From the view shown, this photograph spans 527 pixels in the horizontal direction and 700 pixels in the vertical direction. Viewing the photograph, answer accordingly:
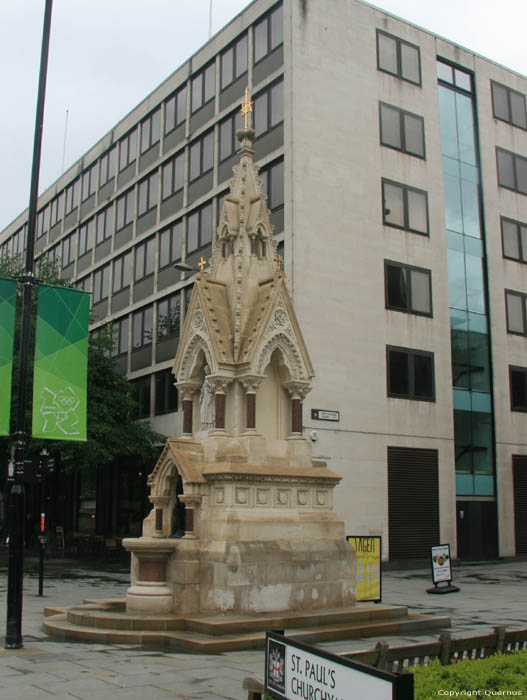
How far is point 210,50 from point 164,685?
35.1 metres

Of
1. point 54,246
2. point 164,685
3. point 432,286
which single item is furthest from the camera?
point 54,246

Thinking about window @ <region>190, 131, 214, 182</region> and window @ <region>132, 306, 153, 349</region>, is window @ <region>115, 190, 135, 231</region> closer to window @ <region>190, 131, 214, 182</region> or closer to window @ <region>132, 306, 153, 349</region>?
window @ <region>132, 306, 153, 349</region>

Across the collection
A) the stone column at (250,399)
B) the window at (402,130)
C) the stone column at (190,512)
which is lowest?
the stone column at (190,512)

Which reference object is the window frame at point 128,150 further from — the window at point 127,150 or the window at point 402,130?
the window at point 402,130

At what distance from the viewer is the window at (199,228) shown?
122ft

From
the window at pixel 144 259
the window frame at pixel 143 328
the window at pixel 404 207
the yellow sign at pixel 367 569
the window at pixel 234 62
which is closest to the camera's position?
the yellow sign at pixel 367 569

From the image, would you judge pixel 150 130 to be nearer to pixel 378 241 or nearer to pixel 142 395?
pixel 142 395

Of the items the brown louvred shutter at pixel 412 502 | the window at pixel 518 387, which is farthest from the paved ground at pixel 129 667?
the window at pixel 518 387

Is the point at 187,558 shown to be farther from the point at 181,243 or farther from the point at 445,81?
the point at 445,81

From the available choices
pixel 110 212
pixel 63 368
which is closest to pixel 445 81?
pixel 110 212

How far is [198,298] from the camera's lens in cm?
1529

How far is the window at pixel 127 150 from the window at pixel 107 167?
1.06 m

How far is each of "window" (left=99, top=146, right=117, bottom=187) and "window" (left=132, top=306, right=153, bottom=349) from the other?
10.7 meters

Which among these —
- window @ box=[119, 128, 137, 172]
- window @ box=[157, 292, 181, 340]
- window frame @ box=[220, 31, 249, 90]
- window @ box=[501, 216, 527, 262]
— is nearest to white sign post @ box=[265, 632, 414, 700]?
window @ box=[157, 292, 181, 340]
